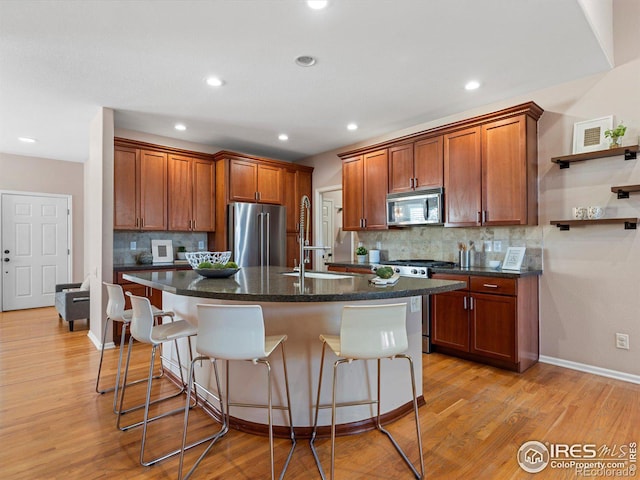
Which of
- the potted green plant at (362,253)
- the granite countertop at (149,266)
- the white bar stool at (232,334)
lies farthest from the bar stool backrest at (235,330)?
the potted green plant at (362,253)

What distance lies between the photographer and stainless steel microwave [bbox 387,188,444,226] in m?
4.03

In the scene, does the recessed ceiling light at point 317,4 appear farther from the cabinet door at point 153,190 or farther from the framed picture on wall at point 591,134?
the cabinet door at point 153,190

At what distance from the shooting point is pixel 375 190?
15.5ft

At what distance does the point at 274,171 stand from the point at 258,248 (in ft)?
4.26

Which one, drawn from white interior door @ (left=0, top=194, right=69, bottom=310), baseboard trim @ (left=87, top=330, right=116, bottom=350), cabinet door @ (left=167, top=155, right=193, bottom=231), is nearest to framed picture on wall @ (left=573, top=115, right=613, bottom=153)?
cabinet door @ (left=167, top=155, right=193, bottom=231)

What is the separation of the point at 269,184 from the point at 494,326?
370 centimetres

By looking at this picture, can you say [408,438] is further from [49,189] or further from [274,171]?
[49,189]

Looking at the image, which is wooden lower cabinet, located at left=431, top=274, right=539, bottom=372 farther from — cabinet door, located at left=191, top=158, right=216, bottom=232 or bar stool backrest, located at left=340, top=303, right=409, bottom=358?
cabinet door, located at left=191, top=158, right=216, bottom=232

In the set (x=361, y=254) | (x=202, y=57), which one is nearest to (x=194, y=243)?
(x=361, y=254)

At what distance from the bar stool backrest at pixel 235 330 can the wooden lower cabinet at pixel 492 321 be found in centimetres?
242

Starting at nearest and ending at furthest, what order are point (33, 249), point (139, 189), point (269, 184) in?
point (139, 189) → point (269, 184) → point (33, 249)

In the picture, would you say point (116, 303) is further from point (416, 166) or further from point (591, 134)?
point (591, 134)

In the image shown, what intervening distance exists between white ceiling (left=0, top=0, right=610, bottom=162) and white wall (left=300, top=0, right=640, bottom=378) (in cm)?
26

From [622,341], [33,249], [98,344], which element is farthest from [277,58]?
[33,249]
